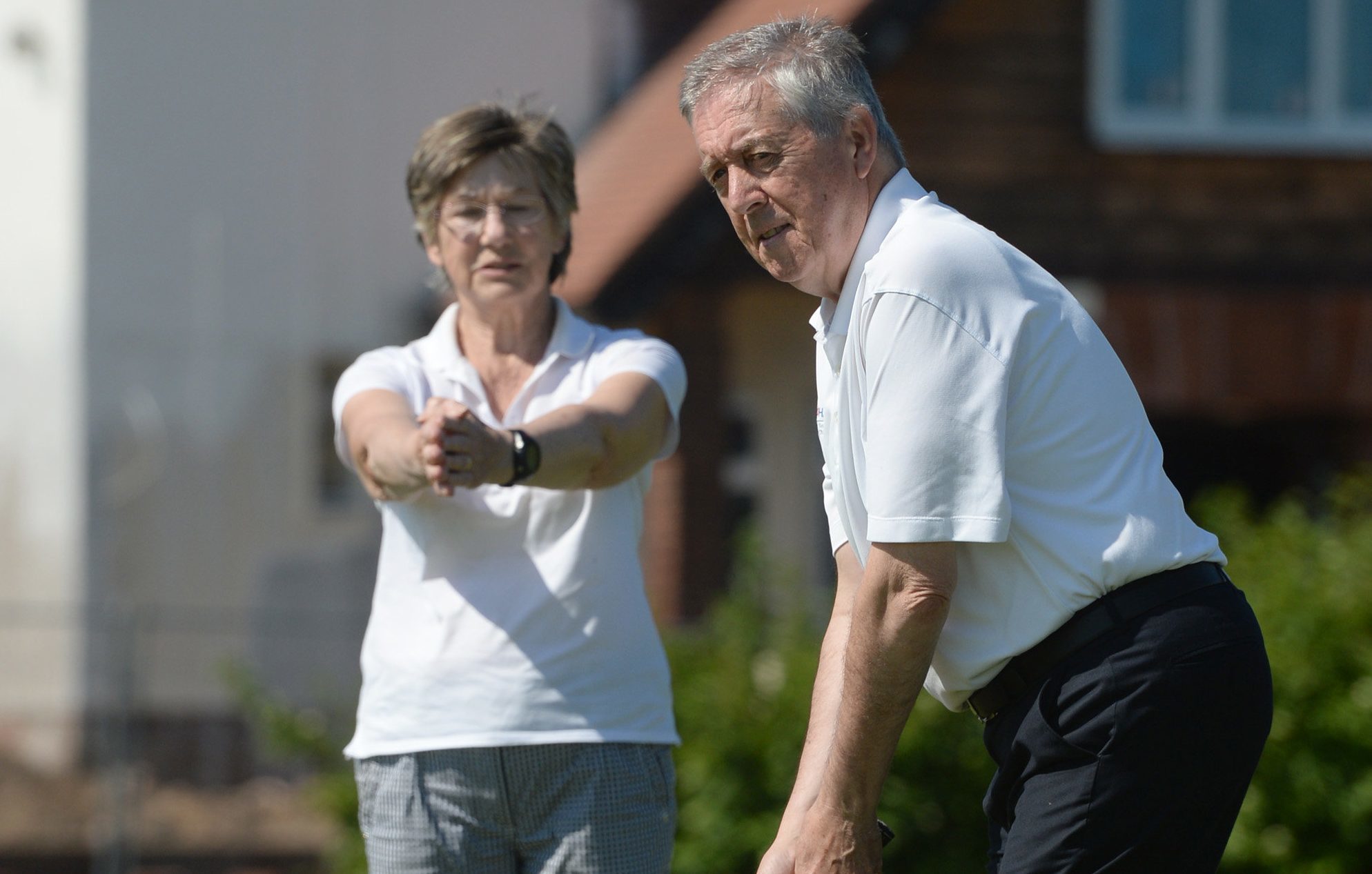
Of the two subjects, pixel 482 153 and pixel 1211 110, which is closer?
pixel 482 153

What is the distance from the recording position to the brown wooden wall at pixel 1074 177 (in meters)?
9.64

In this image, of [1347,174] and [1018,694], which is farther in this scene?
[1347,174]

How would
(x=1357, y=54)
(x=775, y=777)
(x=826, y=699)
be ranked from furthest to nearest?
(x=1357, y=54)
(x=775, y=777)
(x=826, y=699)

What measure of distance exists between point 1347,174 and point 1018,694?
28.5 ft

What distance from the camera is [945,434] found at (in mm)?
2293

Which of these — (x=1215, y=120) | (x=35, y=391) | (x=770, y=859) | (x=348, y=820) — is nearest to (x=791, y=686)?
(x=348, y=820)

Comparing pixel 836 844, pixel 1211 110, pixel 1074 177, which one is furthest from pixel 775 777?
pixel 1211 110

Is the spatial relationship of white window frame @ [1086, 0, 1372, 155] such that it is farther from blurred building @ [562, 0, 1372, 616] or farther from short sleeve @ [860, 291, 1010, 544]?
short sleeve @ [860, 291, 1010, 544]

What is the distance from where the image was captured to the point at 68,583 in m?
10.5

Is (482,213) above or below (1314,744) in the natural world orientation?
above

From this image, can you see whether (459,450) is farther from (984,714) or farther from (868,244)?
(984,714)

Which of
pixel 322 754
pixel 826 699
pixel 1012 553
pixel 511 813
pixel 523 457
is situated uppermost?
pixel 523 457

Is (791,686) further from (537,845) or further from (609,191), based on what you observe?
(609,191)

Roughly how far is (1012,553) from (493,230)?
3.84ft
